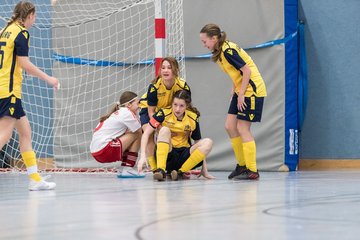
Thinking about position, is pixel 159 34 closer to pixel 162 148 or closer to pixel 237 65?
pixel 237 65

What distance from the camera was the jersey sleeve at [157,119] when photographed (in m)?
6.50

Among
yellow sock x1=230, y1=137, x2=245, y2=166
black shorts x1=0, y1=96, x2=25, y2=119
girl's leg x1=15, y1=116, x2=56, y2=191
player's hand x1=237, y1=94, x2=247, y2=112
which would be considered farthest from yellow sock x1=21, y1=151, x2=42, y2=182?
yellow sock x1=230, y1=137, x2=245, y2=166

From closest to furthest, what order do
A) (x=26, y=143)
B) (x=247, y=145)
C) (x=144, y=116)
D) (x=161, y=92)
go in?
1. (x=26, y=143)
2. (x=247, y=145)
3. (x=161, y=92)
4. (x=144, y=116)

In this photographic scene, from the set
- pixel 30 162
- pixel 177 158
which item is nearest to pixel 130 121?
pixel 177 158

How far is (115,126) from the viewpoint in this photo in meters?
7.00

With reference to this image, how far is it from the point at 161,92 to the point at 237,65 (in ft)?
2.58

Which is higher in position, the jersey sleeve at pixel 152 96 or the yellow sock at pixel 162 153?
the jersey sleeve at pixel 152 96

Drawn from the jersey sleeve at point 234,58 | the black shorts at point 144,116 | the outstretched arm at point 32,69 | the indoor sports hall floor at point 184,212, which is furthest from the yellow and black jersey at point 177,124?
the outstretched arm at point 32,69

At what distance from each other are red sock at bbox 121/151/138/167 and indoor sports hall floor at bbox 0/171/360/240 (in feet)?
4.12

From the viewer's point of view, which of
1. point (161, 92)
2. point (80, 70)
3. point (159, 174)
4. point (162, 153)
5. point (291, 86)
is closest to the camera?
point (159, 174)

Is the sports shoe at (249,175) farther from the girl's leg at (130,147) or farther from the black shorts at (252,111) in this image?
the girl's leg at (130,147)

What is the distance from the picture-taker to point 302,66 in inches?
335

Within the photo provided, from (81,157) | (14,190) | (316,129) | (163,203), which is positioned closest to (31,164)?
(14,190)

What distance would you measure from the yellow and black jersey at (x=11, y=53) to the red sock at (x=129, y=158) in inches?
78.6
